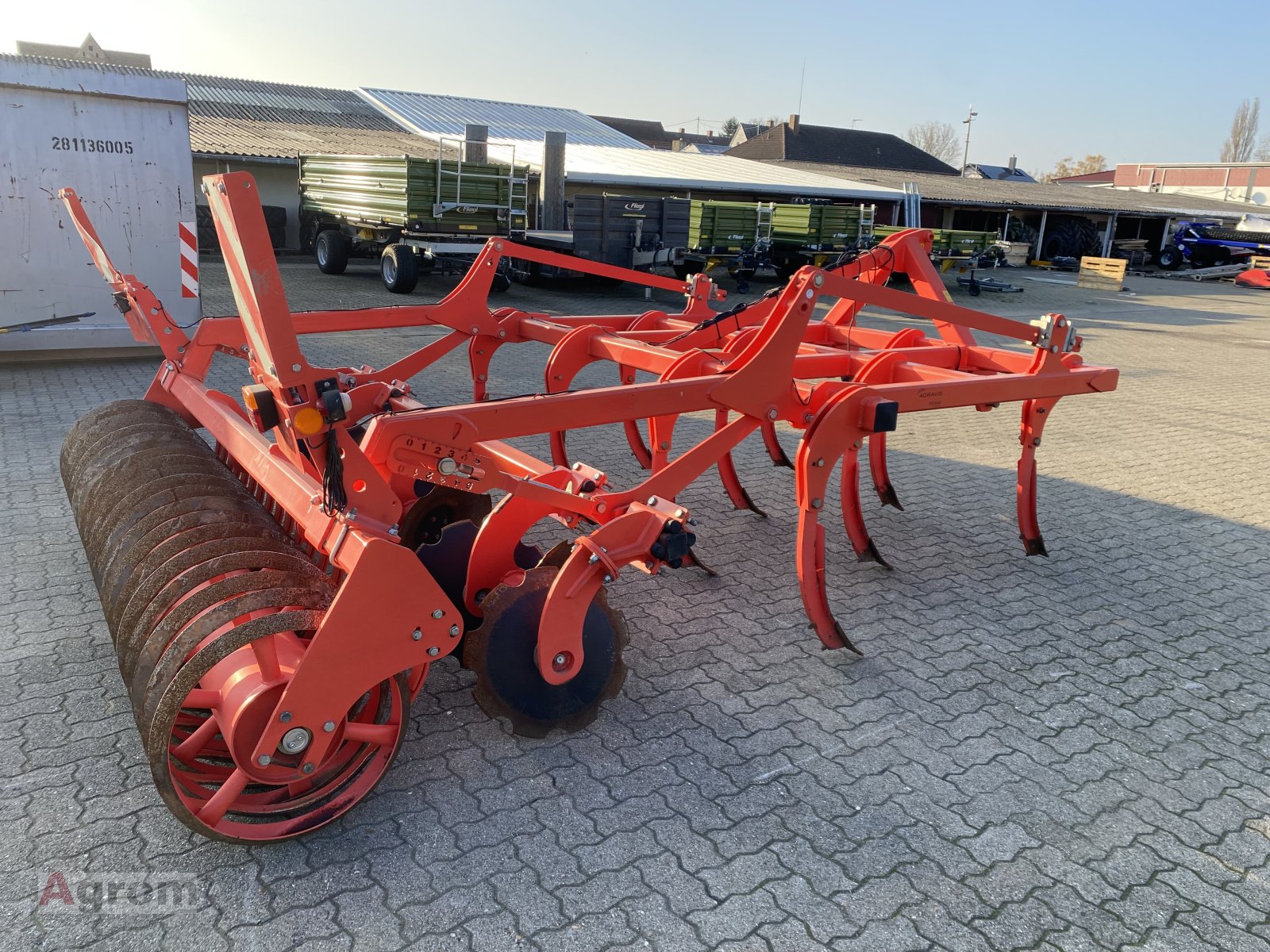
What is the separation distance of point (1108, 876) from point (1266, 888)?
17.7 inches

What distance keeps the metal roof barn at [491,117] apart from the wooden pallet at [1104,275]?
523 inches

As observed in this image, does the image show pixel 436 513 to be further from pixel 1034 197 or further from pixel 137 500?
pixel 1034 197

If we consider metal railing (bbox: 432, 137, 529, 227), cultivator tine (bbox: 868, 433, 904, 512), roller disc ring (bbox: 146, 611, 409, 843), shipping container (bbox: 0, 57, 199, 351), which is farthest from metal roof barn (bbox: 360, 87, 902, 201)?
roller disc ring (bbox: 146, 611, 409, 843)

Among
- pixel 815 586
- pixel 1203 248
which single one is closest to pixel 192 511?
pixel 815 586

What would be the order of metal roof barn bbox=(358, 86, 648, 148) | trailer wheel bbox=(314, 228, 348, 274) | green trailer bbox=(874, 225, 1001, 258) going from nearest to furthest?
trailer wheel bbox=(314, 228, 348, 274) → green trailer bbox=(874, 225, 1001, 258) → metal roof barn bbox=(358, 86, 648, 148)

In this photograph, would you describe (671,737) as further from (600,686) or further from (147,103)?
(147,103)

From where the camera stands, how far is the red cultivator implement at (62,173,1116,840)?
2.52 meters

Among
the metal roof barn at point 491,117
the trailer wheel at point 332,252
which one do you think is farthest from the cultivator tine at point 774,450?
the metal roof barn at point 491,117

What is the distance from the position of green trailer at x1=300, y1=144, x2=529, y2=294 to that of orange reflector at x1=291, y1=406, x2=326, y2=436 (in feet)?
40.6

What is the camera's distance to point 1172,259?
30000 mm

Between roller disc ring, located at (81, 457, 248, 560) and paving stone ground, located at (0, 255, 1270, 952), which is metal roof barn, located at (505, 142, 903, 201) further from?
roller disc ring, located at (81, 457, 248, 560)

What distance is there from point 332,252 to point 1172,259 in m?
26.8

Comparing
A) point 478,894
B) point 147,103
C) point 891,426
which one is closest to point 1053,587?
point 891,426

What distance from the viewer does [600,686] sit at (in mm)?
3223
